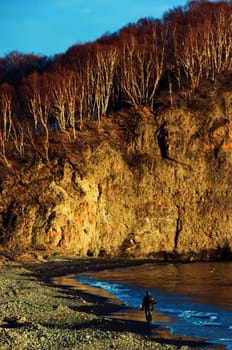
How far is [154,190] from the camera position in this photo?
63156mm

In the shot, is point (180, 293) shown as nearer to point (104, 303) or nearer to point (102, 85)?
point (104, 303)

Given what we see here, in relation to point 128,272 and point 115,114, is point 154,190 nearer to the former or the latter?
point 115,114

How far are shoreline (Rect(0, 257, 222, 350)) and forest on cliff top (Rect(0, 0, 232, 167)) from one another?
3280cm

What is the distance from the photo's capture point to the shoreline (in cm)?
1650

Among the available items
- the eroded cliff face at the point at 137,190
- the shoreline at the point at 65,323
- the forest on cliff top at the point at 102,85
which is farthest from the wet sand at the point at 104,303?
the forest on cliff top at the point at 102,85

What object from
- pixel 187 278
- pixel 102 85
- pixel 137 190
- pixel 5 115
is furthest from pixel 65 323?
pixel 102 85

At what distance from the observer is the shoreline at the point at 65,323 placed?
650 inches

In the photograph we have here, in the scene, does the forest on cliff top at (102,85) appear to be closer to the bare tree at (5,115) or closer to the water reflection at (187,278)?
the bare tree at (5,115)

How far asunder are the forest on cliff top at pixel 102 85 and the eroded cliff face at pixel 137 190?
337 centimetres

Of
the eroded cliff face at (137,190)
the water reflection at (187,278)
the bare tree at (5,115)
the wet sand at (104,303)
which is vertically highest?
the bare tree at (5,115)

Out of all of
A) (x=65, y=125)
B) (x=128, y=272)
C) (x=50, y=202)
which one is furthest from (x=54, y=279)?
(x=65, y=125)

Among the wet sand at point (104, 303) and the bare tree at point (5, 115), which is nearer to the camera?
the wet sand at point (104, 303)

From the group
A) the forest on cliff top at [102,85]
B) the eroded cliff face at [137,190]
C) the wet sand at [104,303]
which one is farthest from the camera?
the forest on cliff top at [102,85]

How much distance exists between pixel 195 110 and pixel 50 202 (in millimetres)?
23140
